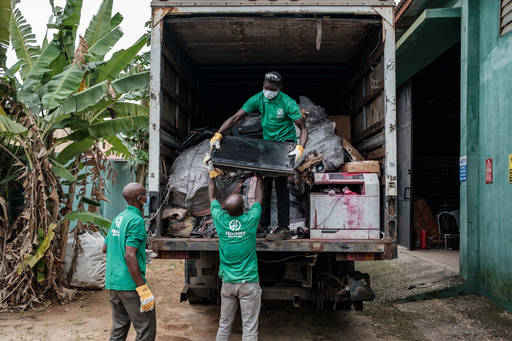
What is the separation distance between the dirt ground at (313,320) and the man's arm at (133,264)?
1610mm

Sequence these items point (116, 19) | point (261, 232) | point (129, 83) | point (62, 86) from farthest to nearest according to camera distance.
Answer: point (116, 19) → point (129, 83) → point (62, 86) → point (261, 232)

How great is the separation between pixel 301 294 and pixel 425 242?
6154 millimetres

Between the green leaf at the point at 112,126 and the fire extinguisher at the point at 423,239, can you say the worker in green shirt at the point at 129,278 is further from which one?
the fire extinguisher at the point at 423,239

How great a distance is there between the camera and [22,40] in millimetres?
6242

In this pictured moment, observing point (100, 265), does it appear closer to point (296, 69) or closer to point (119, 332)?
point (119, 332)

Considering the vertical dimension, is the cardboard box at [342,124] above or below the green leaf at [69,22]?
below

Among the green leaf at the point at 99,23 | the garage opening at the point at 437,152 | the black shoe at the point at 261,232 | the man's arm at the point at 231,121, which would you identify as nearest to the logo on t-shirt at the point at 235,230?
the black shoe at the point at 261,232

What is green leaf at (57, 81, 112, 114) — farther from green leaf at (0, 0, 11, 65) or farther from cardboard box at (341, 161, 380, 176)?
cardboard box at (341, 161, 380, 176)

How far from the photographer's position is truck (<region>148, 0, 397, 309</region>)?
410 cm

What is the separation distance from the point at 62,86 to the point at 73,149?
0.99 meters

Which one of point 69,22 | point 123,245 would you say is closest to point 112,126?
point 69,22

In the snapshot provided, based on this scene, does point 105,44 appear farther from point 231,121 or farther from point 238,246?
point 238,246

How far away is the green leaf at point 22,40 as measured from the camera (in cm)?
620

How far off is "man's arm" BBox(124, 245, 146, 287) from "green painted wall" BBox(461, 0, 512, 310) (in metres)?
4.17
